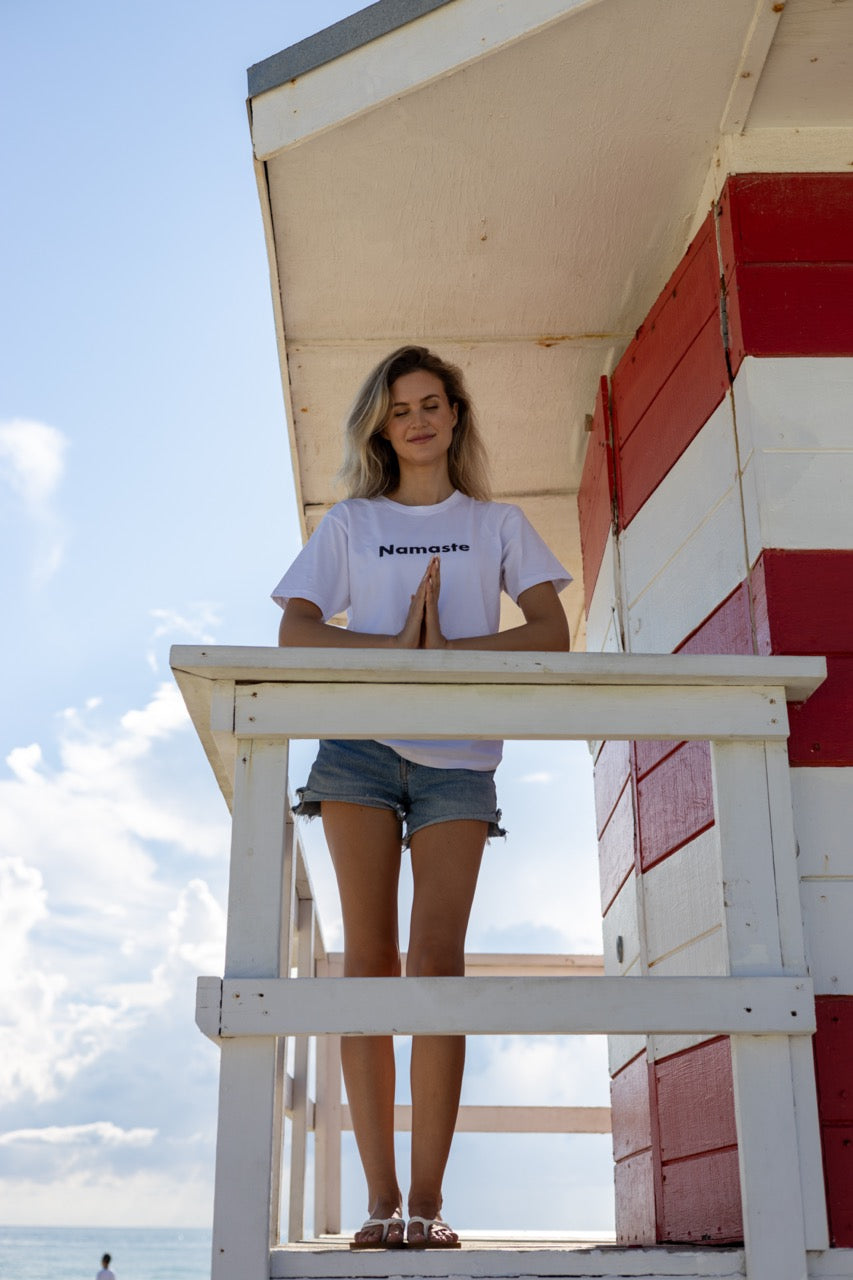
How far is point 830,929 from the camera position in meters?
2.46

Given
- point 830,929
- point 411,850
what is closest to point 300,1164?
point 411,850

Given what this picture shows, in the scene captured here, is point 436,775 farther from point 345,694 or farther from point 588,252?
point 588,252

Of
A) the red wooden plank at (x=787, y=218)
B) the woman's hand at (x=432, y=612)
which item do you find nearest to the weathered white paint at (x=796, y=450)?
the red wooden plank at (x=787, y=218)

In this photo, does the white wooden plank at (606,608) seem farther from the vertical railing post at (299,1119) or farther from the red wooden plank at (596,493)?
the vertical railing post at (299,1119)

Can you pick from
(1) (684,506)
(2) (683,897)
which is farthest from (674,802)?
(1) (684,506)

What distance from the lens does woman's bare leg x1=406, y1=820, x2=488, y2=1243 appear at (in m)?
2.23

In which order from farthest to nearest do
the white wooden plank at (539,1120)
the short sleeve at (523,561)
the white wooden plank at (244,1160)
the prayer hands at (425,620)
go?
the white wooden plank at (539,1120) → the short sleeve at (523,561) → the prayer hands at (425,620) → the white wooden plank at (244,1160)

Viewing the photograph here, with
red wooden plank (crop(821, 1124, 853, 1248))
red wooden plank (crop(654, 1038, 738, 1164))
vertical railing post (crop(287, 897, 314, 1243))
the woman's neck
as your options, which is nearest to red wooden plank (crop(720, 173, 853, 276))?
the woman's neck

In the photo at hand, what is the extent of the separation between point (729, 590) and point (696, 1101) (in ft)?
3.67

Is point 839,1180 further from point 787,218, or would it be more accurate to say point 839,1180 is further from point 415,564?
point 787,218

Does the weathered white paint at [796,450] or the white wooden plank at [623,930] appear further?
the white wooden plank at [623,930]

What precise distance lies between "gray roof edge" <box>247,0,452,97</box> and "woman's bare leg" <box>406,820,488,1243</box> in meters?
1.70

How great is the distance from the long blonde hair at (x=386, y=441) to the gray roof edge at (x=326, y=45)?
0.66 metres

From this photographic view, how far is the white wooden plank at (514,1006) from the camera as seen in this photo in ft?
6.29
